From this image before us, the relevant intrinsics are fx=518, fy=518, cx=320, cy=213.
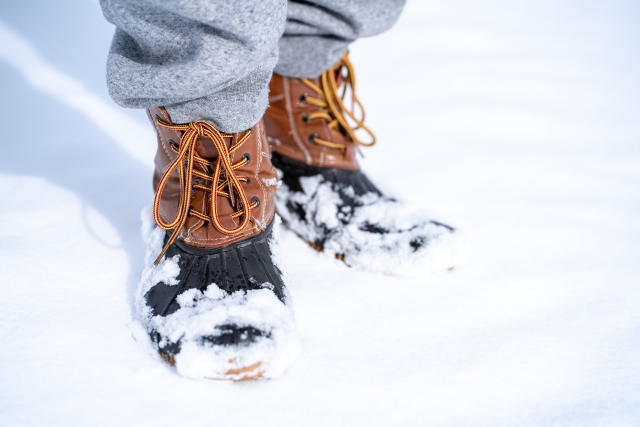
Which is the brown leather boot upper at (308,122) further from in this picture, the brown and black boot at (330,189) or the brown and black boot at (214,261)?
the brown and black boot at (214,261)

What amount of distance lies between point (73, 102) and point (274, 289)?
101 centimetres

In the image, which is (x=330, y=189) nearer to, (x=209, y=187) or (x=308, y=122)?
(x=308, y=122)

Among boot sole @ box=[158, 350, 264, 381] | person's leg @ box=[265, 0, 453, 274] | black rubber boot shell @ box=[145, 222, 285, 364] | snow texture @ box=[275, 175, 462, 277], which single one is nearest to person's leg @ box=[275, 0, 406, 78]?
person's leg @ box=[265, 0, 453, 274]

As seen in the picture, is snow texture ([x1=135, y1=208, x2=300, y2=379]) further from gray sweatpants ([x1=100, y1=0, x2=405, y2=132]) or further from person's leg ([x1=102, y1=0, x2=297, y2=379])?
gray sweatpants ([x1=100, y1=0, x2=405, y2=132])

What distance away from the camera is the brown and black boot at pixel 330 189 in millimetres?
995

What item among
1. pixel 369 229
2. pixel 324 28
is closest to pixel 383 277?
pixel 369 229

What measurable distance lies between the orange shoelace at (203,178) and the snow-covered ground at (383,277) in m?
0.15

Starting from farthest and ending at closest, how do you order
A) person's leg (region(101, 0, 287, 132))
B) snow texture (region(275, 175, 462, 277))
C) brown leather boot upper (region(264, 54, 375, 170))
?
brown leather boot upper (region(264, 54, 375, 170)) → snow texture (region(275, 175, 462, 277)) → person's leg (region(101, 0, 287, 132))

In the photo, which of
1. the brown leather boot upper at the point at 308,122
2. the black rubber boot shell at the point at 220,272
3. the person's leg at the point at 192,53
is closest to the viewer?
the person's leg at the point at 192,53

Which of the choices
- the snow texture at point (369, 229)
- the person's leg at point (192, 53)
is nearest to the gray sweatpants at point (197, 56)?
the person's leg at point (192, 53)

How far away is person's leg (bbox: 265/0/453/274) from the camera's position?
3.25ft

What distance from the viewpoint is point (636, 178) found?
1456 mm

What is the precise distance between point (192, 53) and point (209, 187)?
0.23 metres

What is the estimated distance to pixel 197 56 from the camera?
2.18 feet
